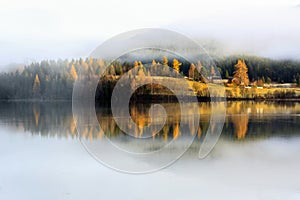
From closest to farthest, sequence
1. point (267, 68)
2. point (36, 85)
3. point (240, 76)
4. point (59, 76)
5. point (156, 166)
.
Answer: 1. point (156, 166)
2. point (59, 76)
3. point (36, 85)
4. point (240, 76)
5. point (267, 68)

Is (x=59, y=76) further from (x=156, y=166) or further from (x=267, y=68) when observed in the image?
(x=156, y=166)

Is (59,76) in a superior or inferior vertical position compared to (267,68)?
inferior

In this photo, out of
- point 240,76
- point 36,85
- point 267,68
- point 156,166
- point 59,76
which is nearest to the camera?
point 156,166

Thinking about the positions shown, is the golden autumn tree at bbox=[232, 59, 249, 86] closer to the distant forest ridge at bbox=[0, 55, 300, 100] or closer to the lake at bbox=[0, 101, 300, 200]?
the distant forest ridge at bbox=[0, 55, 300, 100]

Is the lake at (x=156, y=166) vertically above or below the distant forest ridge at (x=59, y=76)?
below

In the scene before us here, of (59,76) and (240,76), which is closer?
(59,76)

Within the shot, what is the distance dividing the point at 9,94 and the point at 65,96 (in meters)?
14.6

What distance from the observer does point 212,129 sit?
1888 centimetres

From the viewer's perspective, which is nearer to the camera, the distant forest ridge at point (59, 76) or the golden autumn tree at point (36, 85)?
the distant forest ridge at point (59, 76)

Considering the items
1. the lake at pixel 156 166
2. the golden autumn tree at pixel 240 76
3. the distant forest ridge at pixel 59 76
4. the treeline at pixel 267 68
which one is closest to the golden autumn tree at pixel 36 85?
the distant forest ridge at pixel 59 76

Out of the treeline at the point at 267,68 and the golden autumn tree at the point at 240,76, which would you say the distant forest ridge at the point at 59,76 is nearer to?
the treeline at the point at 267,68

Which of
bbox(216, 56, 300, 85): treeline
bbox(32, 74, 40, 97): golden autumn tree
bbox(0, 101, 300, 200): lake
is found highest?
bbox(216, 56, 300, 85): treeline

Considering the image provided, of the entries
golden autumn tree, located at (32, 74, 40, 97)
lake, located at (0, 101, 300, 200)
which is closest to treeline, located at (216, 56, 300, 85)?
golden autumn tree, located at (32, 74, 40, 97)

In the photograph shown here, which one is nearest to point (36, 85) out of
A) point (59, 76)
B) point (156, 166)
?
point (59, 76)
